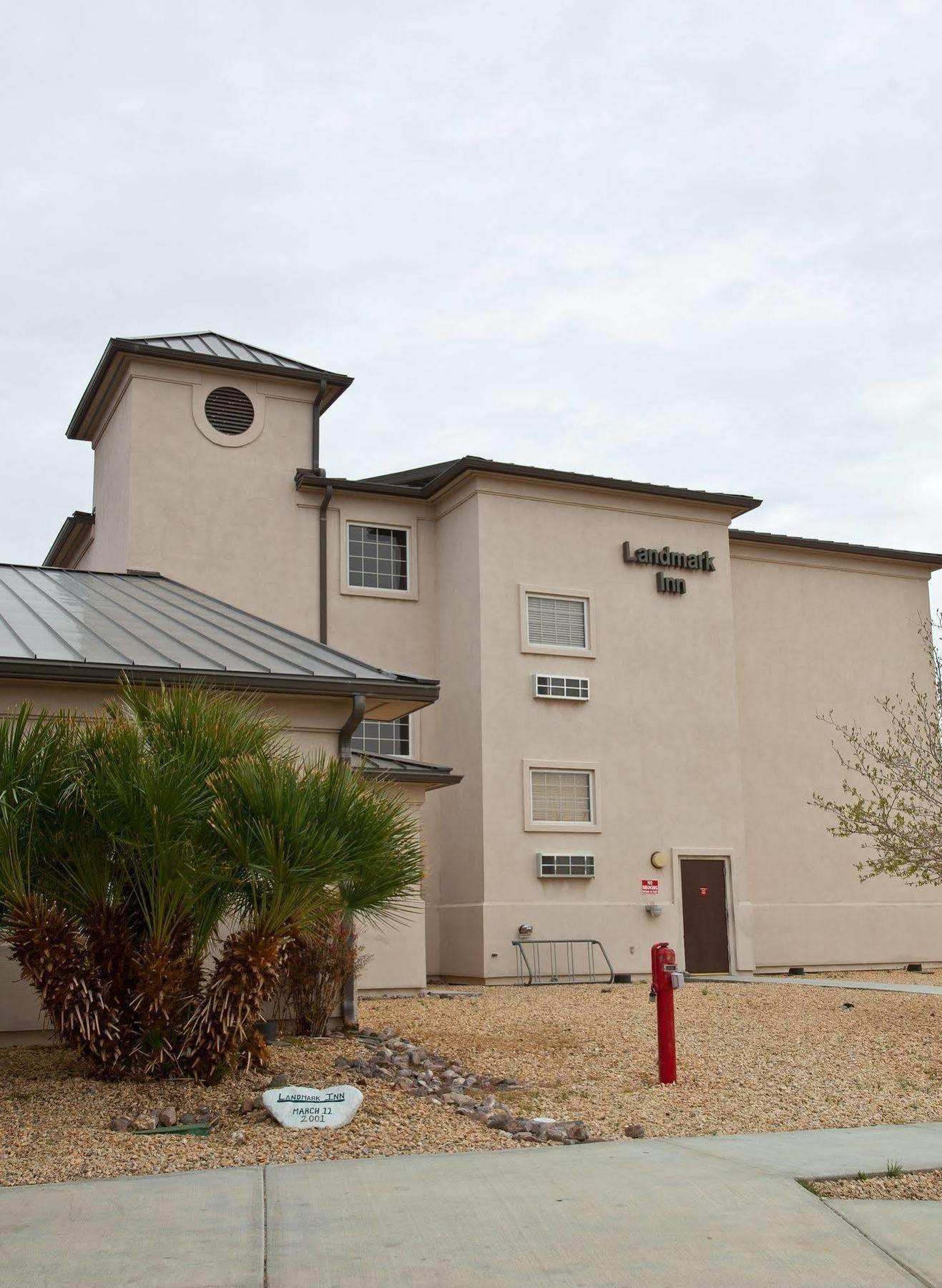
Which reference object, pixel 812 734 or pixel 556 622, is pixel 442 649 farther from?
pixel 812 734

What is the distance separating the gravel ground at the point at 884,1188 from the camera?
6.76 metres

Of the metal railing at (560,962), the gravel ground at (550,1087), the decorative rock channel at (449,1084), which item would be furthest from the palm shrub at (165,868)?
the metal railing at (560,962)

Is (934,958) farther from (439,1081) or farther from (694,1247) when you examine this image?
(694,1247)

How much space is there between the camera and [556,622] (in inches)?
908

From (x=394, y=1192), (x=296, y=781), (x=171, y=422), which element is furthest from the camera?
(x=171, y=422)

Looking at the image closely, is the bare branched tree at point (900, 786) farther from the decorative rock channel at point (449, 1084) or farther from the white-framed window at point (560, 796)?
the decorative rock channel at point (449, 1084)

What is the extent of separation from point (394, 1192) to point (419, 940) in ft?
40.5

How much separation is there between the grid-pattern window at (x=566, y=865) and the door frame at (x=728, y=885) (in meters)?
1.64

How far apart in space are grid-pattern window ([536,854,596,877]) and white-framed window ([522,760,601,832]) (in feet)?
1.39

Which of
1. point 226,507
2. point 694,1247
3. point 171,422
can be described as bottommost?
point 694,1247

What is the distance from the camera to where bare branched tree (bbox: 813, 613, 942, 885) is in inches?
616

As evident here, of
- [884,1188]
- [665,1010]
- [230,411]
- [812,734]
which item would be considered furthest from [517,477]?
[884,1188]

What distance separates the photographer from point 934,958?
25609mm

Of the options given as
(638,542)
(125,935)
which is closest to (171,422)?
(638,542)
